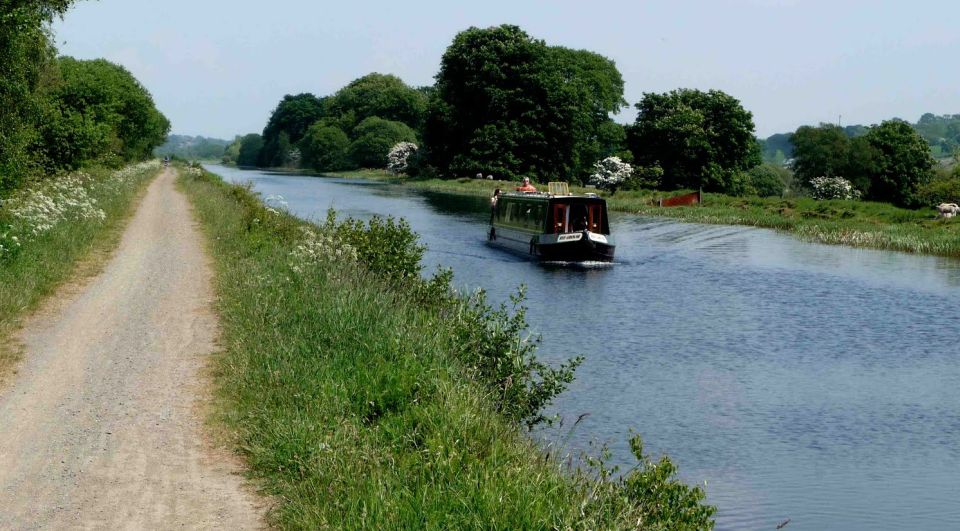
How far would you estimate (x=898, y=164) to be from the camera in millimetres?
91188

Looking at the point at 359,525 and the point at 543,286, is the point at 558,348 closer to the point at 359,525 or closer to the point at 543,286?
the point at 543,286

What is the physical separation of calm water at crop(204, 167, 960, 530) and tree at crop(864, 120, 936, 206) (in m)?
59.4

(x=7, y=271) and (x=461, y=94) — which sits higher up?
(x=461, y=94)

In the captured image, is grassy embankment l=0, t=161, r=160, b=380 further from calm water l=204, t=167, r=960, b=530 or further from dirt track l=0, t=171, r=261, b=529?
calm water l=204, t=167, r=960, b=530

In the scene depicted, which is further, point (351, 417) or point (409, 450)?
point (351, 417)

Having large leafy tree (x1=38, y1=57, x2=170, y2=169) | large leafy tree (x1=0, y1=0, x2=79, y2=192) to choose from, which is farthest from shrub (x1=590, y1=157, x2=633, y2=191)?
large leafy tree (x1=0, y1=0, x2=79, y2=192)

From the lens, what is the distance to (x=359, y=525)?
6.86 metres

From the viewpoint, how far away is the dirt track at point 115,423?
7.49 meters

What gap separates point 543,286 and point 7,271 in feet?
50.0

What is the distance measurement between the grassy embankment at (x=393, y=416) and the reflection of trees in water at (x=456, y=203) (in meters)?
42.1

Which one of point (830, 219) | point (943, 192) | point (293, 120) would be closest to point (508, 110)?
point (943, 192)

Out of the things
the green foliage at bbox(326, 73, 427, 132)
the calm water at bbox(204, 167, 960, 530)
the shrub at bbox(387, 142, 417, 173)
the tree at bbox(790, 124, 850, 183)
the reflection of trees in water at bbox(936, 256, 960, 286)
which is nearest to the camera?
the calm water at bbox(204, 167, 960, 530)

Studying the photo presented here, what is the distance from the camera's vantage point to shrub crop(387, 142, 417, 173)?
389 ft

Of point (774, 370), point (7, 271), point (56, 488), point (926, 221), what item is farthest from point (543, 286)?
point (926, 221)
